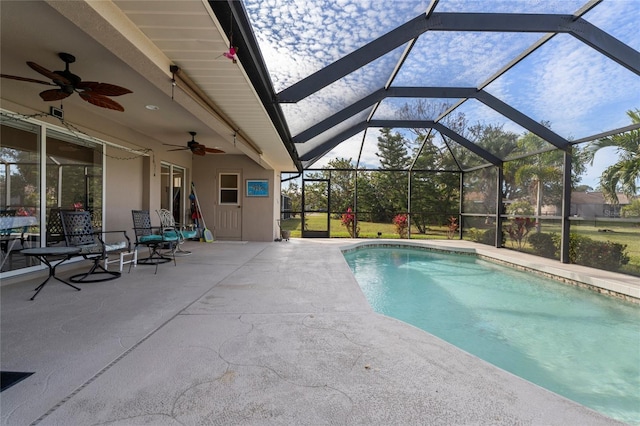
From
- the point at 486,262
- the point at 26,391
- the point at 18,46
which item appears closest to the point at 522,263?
the point at 486,262

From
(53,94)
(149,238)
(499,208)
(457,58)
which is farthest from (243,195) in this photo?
(499,208)

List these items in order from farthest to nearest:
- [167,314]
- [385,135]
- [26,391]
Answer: [385,135] → [167,314] → [26,391]

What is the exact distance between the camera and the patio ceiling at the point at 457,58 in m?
3.25

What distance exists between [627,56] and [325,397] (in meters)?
5.76

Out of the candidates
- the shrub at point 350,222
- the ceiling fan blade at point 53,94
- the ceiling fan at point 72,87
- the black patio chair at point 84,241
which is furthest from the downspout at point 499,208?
the ceiling fan blade at point 53,94

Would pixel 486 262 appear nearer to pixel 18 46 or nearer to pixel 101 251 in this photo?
pixel 101 251

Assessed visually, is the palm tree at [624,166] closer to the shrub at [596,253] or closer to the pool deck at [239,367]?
the shrub at [596,253]

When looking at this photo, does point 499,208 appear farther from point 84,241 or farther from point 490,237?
point 84,241

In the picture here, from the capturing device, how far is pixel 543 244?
7.20 m

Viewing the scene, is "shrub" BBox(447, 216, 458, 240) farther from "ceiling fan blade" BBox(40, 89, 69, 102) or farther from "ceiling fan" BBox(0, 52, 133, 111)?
"ceiling fan blade" BBox(40, 89, 69, 102)

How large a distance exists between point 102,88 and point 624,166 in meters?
7.89

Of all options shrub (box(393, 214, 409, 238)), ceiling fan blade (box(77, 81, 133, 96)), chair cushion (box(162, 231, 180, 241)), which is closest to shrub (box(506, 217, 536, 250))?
shrub (box(393, 214, 409, 238))

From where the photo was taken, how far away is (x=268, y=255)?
6.33 metres

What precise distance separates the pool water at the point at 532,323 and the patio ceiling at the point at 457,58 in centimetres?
318
